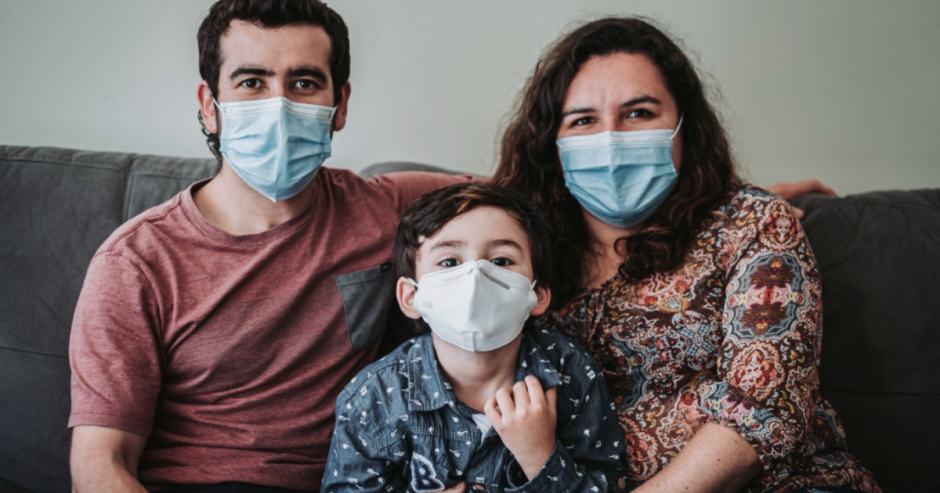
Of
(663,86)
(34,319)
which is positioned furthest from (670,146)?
(34,319)

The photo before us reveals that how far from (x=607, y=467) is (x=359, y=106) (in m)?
1.55

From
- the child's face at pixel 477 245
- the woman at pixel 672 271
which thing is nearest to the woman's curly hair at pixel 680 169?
the woman at pixel 672 271

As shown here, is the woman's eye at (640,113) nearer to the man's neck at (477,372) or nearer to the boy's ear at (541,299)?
the boy's ear at (541,299)

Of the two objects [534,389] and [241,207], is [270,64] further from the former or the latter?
[534,389]

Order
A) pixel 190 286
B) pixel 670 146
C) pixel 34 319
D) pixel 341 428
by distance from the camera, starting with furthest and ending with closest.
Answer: pixel 34 319
pixel 670 146
pixel 190 286
pixel 341 428

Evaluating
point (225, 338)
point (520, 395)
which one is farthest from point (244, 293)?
point (520, 395)

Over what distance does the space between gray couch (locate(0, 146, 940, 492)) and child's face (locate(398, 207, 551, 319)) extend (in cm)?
90

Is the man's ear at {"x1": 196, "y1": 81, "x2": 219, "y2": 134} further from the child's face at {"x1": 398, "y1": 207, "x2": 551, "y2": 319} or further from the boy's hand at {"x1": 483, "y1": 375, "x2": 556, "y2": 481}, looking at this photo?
the boy's hand at {"x1": 483, "y1": 375, "x2": 556, "y2": 481}

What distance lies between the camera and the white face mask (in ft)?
4.10

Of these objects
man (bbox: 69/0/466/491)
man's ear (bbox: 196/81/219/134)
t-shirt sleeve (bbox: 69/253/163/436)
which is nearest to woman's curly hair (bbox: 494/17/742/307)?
man (bbox: 69/0/466/491)

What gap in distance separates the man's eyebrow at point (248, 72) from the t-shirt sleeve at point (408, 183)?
447 mm

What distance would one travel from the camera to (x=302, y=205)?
1600mm

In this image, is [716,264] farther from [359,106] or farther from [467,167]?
[359,106]

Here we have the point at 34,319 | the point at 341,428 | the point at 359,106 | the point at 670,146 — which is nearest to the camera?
the point at 341,428
